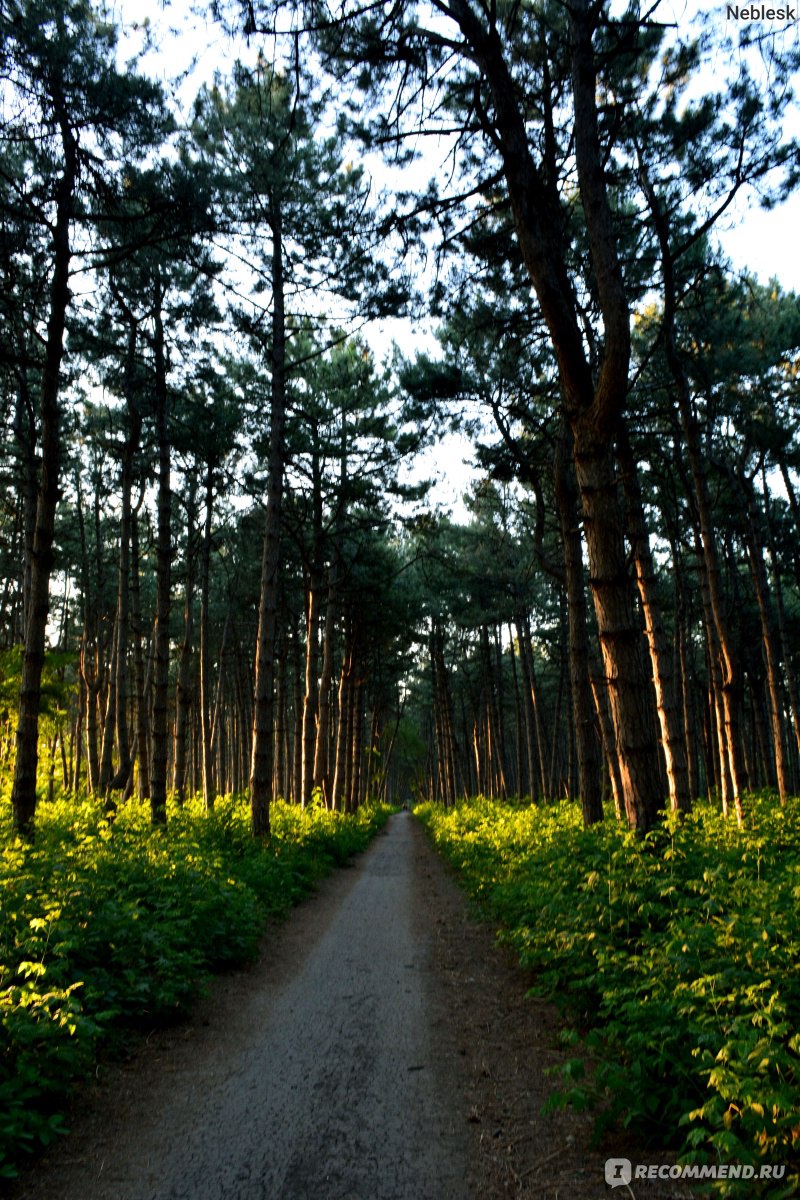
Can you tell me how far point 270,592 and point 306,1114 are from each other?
10.2 m

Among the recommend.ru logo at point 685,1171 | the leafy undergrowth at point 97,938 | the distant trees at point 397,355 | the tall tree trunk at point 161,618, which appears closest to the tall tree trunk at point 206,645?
the distant trees at point 397,355

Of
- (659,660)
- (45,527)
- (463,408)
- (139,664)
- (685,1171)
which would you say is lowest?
(685,1171)

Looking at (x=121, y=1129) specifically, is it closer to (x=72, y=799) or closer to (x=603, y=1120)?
(x=603, y=1120)

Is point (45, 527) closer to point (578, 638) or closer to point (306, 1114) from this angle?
point (306, 1114)

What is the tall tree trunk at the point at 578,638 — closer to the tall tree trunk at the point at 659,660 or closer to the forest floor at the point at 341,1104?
the tall tree trunk at the point at 659,660

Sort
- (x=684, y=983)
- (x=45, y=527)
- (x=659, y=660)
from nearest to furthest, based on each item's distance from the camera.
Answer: (x=684, y=983)
(x=45, y=527)
(x=659, y=660)

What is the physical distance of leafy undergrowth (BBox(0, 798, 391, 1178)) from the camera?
13.1 ft

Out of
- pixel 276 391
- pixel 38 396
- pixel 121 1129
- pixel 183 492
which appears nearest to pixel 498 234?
pixel 276 391

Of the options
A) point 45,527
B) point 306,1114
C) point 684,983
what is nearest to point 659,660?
A: point 684,983

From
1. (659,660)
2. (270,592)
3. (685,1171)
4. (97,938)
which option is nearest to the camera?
(685,1171)

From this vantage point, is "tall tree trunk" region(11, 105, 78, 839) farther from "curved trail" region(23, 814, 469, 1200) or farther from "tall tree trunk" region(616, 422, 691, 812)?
"tall tree trunk" region(616, 422, 691, 812)

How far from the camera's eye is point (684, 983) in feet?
13.4

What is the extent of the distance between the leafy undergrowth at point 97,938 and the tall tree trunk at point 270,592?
2.04 meters

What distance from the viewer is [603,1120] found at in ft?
11.9
